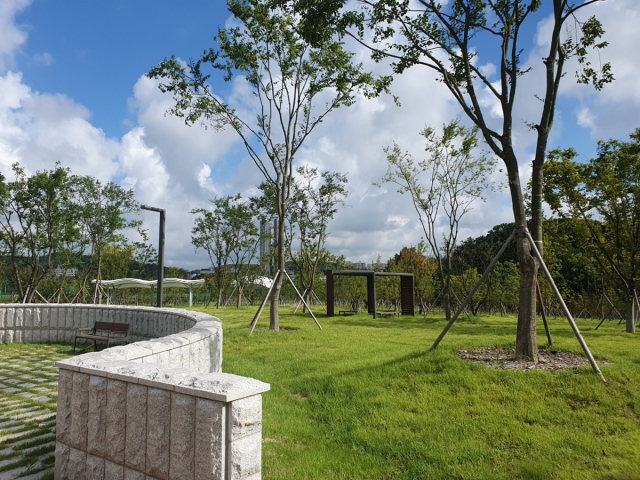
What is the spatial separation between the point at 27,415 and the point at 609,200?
15.4 m

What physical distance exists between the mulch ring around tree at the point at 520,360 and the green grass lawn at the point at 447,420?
0.26 metres

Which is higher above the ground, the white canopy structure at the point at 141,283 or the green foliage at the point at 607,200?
the green foliage at the point at 607,200

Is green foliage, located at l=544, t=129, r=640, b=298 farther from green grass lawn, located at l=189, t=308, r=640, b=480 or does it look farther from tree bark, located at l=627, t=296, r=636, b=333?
green grass lawn, located at l=189, t=308, r=640, b=480

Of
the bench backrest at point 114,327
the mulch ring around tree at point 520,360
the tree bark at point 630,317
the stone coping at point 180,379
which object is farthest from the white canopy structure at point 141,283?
the stone coping at point 180,379

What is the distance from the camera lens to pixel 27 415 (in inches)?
192

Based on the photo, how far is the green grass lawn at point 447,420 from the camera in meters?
3.74

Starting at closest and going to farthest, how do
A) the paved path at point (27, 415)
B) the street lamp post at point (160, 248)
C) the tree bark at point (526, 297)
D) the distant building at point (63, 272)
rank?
the paved path at point (27, 415) → the tree bark at point (526, 297) → the street lamp post at point (160, 248) → the distant building at point (63, 272)

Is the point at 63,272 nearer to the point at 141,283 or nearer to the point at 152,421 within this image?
the point at 141,283

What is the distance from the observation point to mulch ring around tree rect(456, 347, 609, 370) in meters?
5.83

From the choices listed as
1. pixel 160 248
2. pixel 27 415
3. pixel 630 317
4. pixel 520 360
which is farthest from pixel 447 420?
pixel 630 317

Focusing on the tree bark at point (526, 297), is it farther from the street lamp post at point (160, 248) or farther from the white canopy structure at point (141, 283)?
the white canopy structure at point (141, 283)

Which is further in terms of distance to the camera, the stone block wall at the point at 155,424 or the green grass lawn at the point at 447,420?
the green grass lawn at the point at 447,420

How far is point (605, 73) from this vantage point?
749 centimetres

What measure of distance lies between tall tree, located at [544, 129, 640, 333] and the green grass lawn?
26.6 feet
